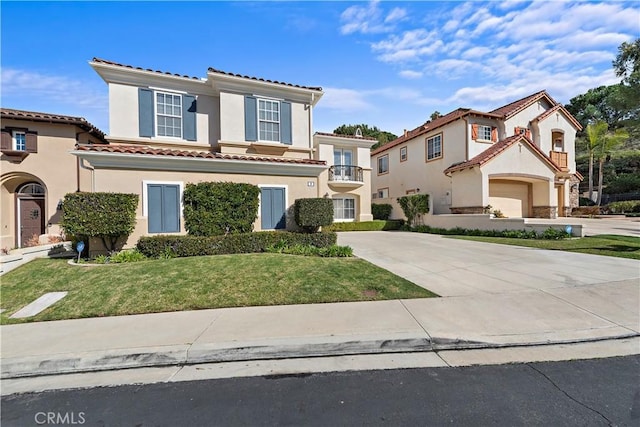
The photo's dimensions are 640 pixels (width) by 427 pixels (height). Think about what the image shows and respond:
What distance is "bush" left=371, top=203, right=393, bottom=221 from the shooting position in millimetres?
24141

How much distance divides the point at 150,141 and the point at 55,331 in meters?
9.88

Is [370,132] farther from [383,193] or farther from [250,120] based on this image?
[250,120]

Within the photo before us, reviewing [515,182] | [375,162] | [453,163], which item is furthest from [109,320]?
[375,162]

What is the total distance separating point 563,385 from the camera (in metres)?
2.99

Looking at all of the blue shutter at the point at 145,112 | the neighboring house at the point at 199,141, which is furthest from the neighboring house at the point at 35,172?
the blue shutter at the point at 145,112

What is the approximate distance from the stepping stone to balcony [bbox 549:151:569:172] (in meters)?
30.1

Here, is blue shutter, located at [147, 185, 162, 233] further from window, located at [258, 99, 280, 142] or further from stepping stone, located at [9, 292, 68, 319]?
window, located at [258, 99, 280, 142]

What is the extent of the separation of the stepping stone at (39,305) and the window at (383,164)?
26046 millimetres

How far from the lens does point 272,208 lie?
11.3m

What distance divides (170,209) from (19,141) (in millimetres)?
10380

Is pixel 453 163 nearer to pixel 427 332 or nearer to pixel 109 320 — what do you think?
pixel 427 332

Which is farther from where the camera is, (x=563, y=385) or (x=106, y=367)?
(x=106, y=367)

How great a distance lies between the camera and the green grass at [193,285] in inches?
218

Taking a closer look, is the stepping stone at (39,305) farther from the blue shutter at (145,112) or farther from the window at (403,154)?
the window at (403,154)
